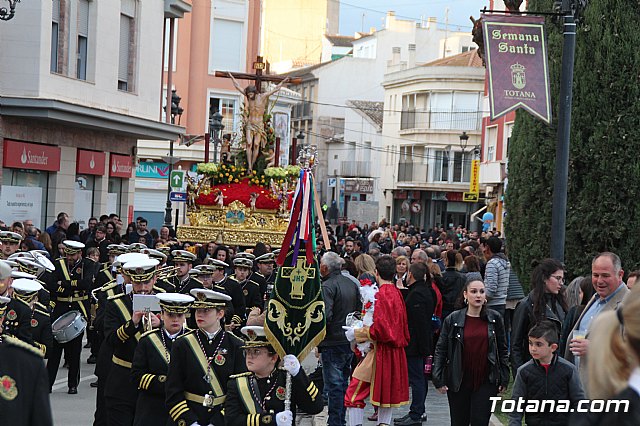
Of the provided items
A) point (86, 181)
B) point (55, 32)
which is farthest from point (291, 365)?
point (86, 181)

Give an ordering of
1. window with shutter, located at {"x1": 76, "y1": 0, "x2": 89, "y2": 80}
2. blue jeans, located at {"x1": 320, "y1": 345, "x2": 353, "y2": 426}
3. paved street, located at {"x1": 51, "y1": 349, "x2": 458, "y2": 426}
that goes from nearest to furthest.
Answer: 1. blue jeans, located at {"x1": 320, "y1": 345, "x2": 353, "y2": 426}
2. paved street, located at {"x1": 51, "y1": 349, "x2": 458, "y2": 426}
3. window with shutter, located at {"x1": 76, "y1": 0, "x2": 89, "y2": 80}

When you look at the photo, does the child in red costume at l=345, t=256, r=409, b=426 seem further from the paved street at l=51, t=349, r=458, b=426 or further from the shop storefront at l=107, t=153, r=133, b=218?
the shop storefront at l=107, t=153, r=133, b=218

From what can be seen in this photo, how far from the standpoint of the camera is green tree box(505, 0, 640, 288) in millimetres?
13578

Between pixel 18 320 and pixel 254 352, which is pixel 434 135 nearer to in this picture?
pixel 18 320

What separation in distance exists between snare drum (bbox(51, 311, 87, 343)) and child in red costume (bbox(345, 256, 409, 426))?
341 cm

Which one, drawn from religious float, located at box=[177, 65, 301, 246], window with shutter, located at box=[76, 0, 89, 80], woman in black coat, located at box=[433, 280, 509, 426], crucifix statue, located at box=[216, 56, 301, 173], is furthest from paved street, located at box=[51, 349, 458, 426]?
window with shutter, located at box=[76, 0, 89, 80]

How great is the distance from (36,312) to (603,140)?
23.7 feet

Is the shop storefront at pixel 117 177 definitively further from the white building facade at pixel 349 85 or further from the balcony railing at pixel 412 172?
the white building facade at pixel 349 85

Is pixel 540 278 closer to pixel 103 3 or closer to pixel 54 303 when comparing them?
pixel 54 303

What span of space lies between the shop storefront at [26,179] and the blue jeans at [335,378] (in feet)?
41.9

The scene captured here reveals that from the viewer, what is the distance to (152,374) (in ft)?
27.1

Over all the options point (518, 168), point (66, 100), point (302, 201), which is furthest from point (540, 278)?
point (66, 100)

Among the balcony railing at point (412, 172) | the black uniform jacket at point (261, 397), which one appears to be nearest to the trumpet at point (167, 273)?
the black uniform jacket at point (261, 397)

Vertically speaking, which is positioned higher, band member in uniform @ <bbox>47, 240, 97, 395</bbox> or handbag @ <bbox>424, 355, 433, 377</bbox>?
band member in uniform @ <bbox>47, 240, 97, 395</bbox>
